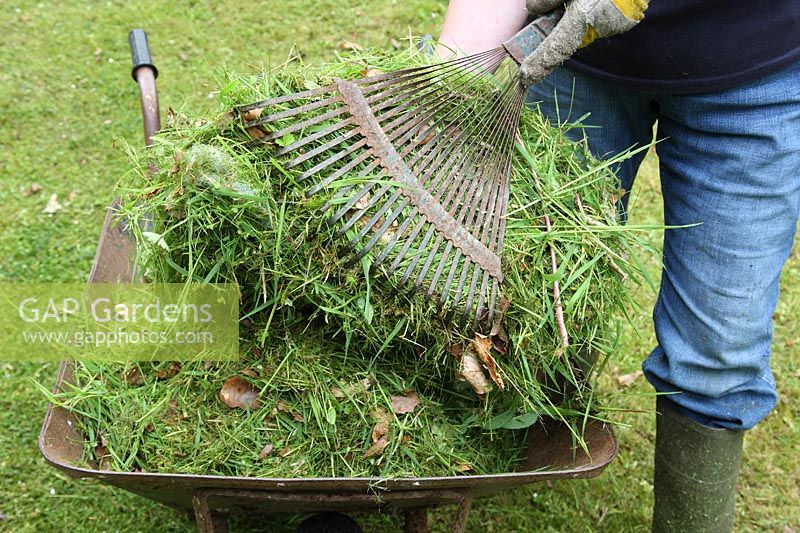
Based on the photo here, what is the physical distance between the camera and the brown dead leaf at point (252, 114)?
1495 millimetres

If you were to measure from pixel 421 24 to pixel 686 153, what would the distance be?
8.39 feet

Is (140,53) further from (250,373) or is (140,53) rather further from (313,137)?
(250,373)

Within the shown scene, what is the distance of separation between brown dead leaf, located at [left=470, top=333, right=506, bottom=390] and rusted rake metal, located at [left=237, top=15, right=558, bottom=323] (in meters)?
0.04

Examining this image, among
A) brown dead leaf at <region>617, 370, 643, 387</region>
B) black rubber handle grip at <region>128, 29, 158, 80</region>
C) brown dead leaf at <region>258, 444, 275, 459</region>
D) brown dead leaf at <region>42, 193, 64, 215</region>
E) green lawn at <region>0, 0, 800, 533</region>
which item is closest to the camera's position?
brown dead leaf at <region>258, 444, 275, 459</region>

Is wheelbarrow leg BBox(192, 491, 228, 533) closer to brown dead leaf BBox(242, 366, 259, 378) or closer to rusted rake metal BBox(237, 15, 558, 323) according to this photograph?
brown dead leaf BBox(242, 366, 259, 378)

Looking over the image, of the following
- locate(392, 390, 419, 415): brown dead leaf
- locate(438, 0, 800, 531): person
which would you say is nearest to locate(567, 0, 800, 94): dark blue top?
locate(438, 0, 800, 531): person

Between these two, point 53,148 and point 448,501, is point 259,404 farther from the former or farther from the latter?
point 53,148

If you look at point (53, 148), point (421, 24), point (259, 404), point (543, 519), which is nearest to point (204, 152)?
point (259, 404)

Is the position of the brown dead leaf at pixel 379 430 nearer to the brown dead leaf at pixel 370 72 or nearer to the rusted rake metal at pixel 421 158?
the rusted rake metal at pixel 421 158

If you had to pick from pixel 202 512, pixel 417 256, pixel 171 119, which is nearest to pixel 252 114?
pixel 171 119

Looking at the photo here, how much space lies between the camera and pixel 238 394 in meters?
1.60

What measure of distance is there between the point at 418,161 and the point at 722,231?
654mm

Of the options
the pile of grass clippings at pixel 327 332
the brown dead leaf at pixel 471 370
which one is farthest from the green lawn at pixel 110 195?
the brown dead leaf at pixel 471 370

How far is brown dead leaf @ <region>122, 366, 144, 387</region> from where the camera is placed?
1.71 m
